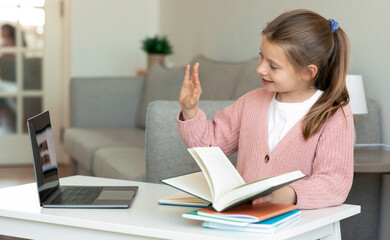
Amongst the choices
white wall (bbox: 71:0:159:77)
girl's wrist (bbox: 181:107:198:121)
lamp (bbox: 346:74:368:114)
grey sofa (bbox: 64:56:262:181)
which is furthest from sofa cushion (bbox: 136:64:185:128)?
girl's wrist (bbox: 181:107:198:121)

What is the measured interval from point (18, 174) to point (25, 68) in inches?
34.5

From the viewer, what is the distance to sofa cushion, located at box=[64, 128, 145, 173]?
316 centimetres

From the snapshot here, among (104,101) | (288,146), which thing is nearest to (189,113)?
(288,146)

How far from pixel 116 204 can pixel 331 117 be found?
0.55 m

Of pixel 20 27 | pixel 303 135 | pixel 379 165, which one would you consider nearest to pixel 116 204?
pixel 303 135

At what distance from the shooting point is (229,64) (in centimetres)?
323

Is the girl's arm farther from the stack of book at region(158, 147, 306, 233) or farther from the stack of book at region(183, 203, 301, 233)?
the stack of book at region(183, 203, 301, 233)

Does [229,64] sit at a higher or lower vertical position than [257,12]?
lower

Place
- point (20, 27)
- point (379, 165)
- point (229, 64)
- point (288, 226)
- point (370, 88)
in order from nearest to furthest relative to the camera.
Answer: point (288, 226), point (379, 165), point (370, 88), point (229, 64), point (20, 27)

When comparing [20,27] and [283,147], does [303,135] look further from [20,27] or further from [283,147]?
[20,27]

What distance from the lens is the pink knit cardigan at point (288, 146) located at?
4.37 feet

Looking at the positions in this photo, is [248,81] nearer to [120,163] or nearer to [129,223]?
[120,163]

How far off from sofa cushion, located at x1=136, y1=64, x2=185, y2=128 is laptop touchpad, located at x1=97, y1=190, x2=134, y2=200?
82.3 inches

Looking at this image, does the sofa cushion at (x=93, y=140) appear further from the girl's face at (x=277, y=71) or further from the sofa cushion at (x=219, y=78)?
the girl's face at (x=277, y=71)
